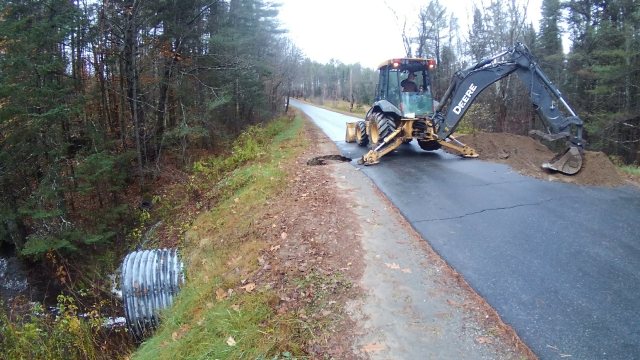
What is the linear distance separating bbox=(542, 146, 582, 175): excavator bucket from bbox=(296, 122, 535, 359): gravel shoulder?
165 inches

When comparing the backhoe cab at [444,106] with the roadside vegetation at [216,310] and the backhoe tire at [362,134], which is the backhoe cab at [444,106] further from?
the roadside vegetation at [216,310]

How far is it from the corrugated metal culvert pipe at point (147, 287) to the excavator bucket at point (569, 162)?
26.6ft

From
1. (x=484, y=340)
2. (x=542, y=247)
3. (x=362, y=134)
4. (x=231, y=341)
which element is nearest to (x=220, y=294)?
(x=231, y=341)

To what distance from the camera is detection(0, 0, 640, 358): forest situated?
10773mm

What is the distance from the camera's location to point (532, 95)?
30.9 feet

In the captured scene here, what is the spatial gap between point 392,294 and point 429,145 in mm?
8637

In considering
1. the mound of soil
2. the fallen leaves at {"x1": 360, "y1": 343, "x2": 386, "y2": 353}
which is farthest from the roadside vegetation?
the mound of soil

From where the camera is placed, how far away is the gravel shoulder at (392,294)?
391cm

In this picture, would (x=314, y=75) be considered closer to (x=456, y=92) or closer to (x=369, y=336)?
(x=456, y=92)

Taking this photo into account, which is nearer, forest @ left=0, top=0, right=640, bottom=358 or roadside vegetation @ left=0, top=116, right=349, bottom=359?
roadside vegetation @ left=0, top=116, right=349, bottom=359

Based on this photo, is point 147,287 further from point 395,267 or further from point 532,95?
point 532,95

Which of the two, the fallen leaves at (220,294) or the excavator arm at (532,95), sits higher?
the excavator arm at (532,95)

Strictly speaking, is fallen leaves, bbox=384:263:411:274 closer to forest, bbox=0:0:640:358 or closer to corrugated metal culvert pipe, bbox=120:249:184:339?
corrugated metal culvert pipe, bbox=120:249:184:339

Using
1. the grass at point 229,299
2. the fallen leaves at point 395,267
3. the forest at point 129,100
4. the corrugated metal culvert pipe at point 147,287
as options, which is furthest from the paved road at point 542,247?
the forest at point 129,100
